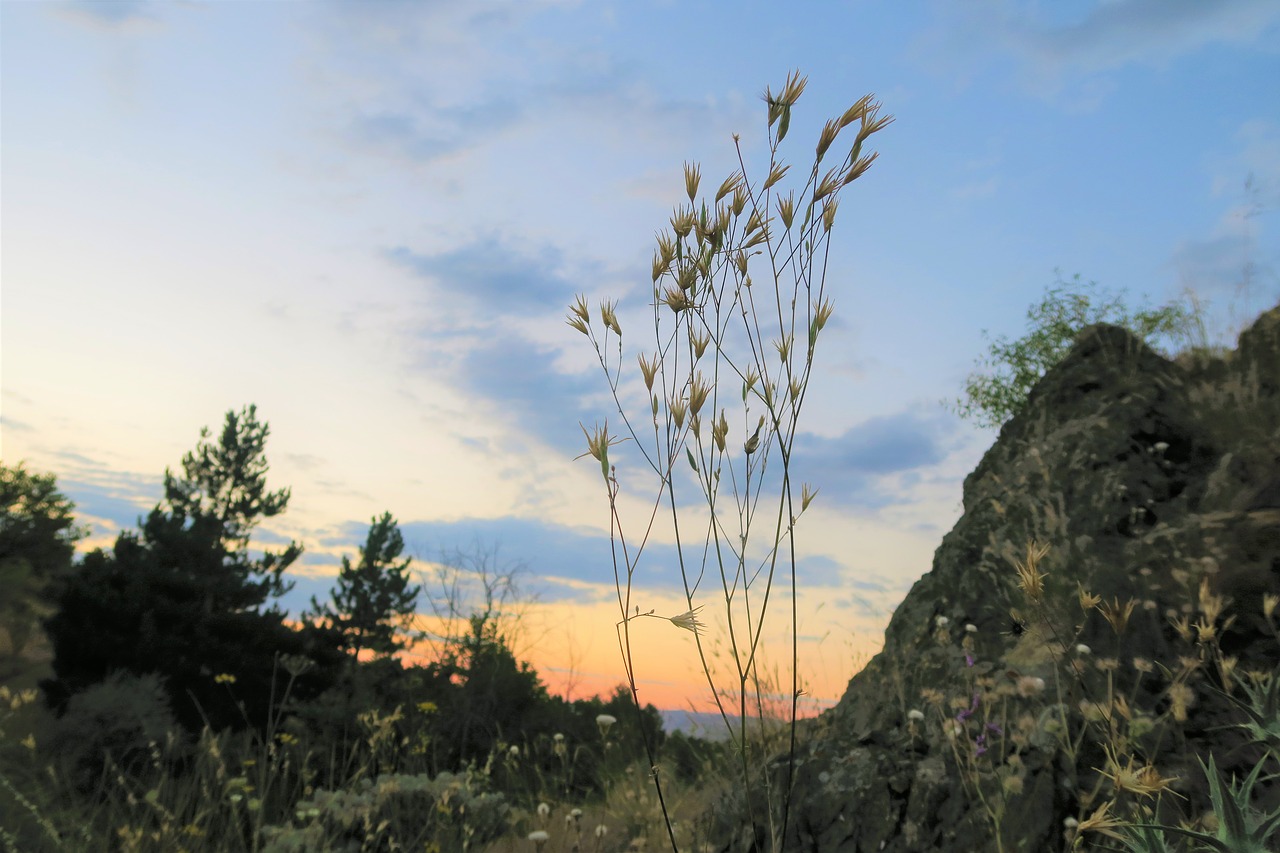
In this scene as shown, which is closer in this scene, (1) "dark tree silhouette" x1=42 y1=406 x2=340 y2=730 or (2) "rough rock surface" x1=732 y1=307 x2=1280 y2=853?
(2) "rough rock surface" x1=732 y1=307 x2=1280 y2=853

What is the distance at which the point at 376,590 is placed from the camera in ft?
64.1

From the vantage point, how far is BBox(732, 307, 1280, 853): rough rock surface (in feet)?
9.52

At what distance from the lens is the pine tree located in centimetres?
1912

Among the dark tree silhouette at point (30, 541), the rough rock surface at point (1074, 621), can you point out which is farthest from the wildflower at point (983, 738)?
the dark tree silhouette at point (30, 541)

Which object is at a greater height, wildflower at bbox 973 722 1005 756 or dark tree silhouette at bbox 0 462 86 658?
dark tree silhouette at bbox 0 462 86 658

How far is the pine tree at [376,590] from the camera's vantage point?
19.1m

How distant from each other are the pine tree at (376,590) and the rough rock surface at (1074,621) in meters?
16.3

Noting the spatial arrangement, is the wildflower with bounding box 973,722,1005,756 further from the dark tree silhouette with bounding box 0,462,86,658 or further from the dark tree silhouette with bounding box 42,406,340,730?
the dark tree silhouette with bounding box 0,462,86,658

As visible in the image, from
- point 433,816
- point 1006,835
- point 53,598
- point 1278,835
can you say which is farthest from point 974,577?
point 53,598

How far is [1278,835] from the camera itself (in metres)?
2.22

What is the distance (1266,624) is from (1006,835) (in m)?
1.63

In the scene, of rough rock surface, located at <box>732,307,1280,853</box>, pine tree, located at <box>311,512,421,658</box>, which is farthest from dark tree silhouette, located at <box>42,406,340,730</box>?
rough rock surface, located at <box>732,307,1280,853</box>

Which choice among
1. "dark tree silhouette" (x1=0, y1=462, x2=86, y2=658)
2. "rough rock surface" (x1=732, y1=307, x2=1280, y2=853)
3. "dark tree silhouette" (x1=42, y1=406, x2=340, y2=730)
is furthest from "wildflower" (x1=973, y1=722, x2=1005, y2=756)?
"dark tree silhouette" (x1=0, y1=462, x2=86, y2=658)

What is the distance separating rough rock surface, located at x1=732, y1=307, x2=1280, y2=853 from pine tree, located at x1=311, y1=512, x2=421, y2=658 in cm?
1628
